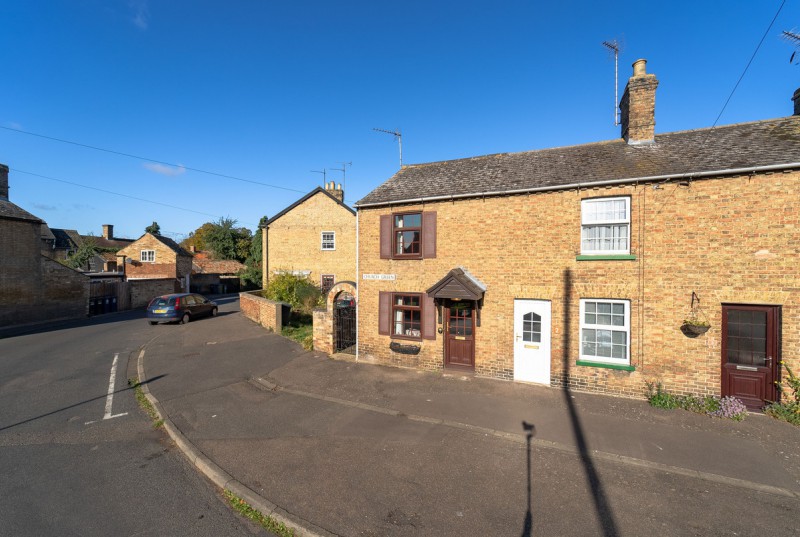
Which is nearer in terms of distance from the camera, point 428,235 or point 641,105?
point 641,105

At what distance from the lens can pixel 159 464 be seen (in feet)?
18.8

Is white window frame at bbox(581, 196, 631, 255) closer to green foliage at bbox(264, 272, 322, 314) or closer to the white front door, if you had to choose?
the white front door

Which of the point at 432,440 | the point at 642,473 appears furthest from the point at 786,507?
the point at 432,440

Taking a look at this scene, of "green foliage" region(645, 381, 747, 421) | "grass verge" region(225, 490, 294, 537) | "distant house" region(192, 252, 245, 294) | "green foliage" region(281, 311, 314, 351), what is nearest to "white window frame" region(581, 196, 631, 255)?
"green foliage" region(645, 381, 747, 421)

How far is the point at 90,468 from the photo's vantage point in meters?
5.55

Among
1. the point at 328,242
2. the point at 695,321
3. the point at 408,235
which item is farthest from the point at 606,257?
the point at 328,242

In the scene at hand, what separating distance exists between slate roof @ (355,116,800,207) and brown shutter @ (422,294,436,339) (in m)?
3.18

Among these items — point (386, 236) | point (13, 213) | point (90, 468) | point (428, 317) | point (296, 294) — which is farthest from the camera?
point (296, 294)

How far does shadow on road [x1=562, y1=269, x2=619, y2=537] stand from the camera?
174 inches

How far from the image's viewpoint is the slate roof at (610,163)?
8016 millimetres

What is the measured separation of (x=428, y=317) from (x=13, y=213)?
934 inches

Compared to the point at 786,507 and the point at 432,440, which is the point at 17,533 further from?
the point at 786,507

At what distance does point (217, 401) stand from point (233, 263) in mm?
42212

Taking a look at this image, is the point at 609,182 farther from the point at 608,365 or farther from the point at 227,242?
the point at 227,242
